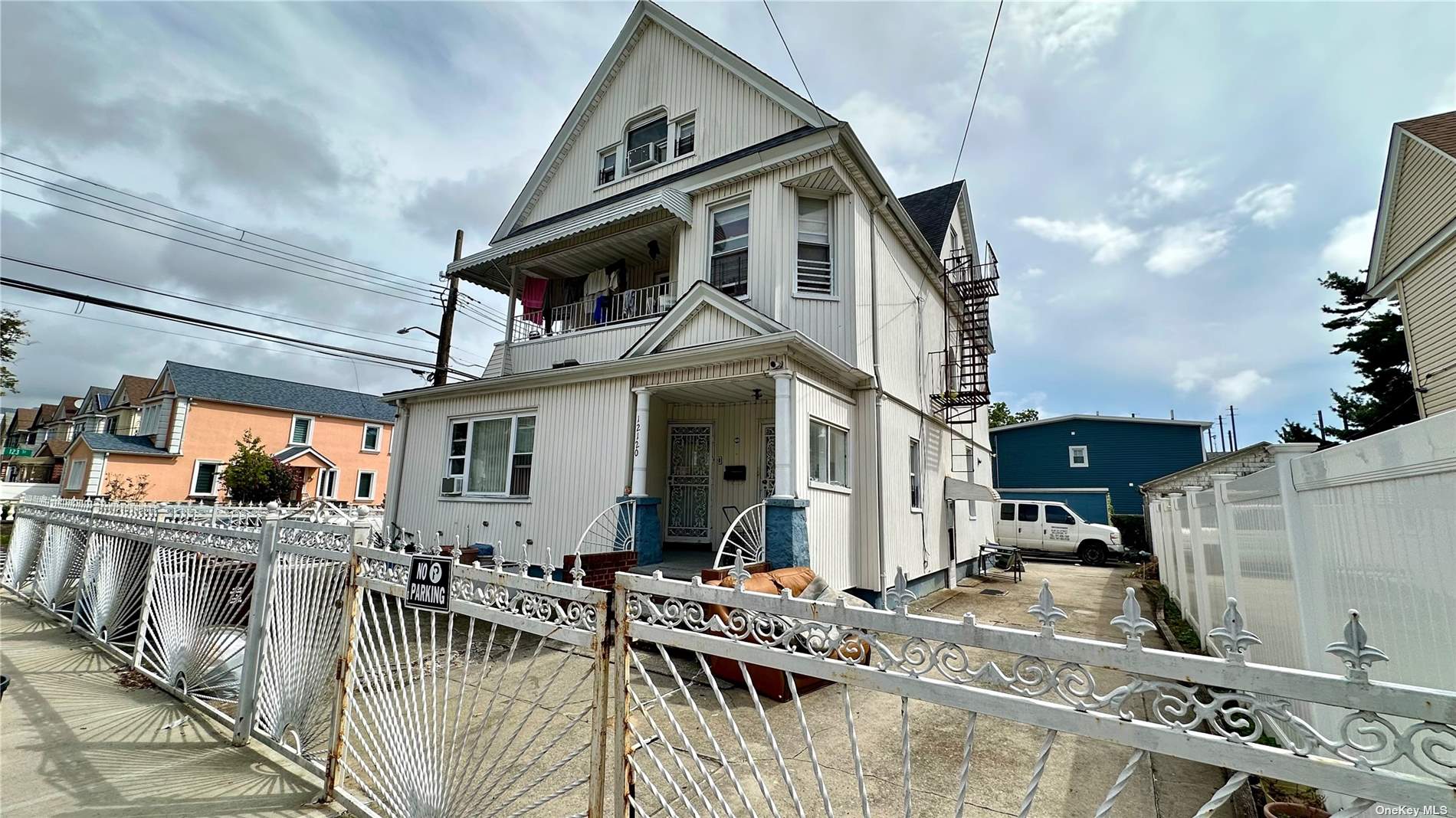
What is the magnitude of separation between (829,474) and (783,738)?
4410 mm

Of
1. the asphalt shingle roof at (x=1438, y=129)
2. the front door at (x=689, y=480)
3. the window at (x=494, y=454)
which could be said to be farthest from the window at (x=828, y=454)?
the asphalt shingle roof at (x=1438, y=129)

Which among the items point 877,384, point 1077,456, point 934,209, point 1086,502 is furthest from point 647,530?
point 1077,456

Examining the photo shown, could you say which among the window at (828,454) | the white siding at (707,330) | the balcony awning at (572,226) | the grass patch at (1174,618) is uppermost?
the balcony awning at (572,226)

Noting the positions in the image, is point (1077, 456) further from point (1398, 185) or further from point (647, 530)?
point (647, 530)

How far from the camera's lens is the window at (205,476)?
2486 centimetres

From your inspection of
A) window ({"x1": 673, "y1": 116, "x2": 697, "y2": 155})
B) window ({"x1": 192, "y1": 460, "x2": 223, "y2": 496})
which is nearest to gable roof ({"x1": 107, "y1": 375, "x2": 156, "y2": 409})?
window ({"x1": 192, "y1": 460, "x2": 223, "y2": 496})

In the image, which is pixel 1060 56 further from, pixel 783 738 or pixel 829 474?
pixel 783 738

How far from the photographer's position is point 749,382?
315 inches

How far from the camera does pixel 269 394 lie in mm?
27234

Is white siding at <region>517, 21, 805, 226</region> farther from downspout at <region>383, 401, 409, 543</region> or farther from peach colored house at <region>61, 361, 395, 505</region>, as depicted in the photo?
peach colored house at <region>61, 361, 395, 505</region>

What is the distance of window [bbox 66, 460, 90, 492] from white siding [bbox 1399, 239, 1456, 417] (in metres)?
42.0

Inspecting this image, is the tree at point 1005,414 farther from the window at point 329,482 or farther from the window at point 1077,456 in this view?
the window at point 329,482

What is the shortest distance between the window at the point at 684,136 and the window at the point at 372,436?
27.2 metres

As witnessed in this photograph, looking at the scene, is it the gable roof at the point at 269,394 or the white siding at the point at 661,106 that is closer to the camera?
the white siding at the point at 661,106
